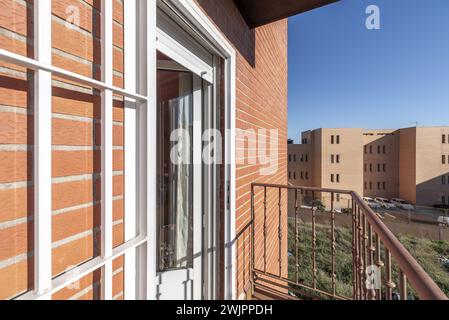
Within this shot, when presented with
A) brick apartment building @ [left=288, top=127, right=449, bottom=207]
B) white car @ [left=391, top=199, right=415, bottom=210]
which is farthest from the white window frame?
white car @ [left=391, top=199, right=415, bottom=210]

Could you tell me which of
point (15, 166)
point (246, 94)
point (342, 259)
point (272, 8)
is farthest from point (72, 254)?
point (342, 259)

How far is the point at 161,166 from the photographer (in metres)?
1.32

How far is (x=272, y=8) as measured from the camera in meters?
1.98

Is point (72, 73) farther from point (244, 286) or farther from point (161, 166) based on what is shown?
point (244, 286)

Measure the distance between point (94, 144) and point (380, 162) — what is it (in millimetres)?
31203

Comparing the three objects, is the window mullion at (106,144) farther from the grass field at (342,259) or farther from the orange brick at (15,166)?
the grass field at (342,259)

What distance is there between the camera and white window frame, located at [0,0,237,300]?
1.75ft

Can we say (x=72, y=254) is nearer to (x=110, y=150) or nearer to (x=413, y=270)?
(x=110, y=150)

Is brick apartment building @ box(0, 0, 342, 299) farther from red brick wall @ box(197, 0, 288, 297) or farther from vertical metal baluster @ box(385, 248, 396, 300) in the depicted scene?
vertical metal baluster @ box(385, 248, 396, 300)

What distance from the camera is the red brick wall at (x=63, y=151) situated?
0.50m

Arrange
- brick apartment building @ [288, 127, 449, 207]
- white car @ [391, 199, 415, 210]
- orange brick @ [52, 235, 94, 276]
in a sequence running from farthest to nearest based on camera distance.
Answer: brick apartment building @ [288, 127, 449, 207] → white car @ [391, 199, 415, 210] → orange brick @ [52, 235, 94, 276]

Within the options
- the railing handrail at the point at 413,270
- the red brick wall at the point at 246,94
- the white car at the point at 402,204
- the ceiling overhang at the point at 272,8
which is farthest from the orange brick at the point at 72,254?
the white car at the point at 402,204

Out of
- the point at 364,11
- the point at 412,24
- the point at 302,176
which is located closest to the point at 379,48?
the point at 412,24
